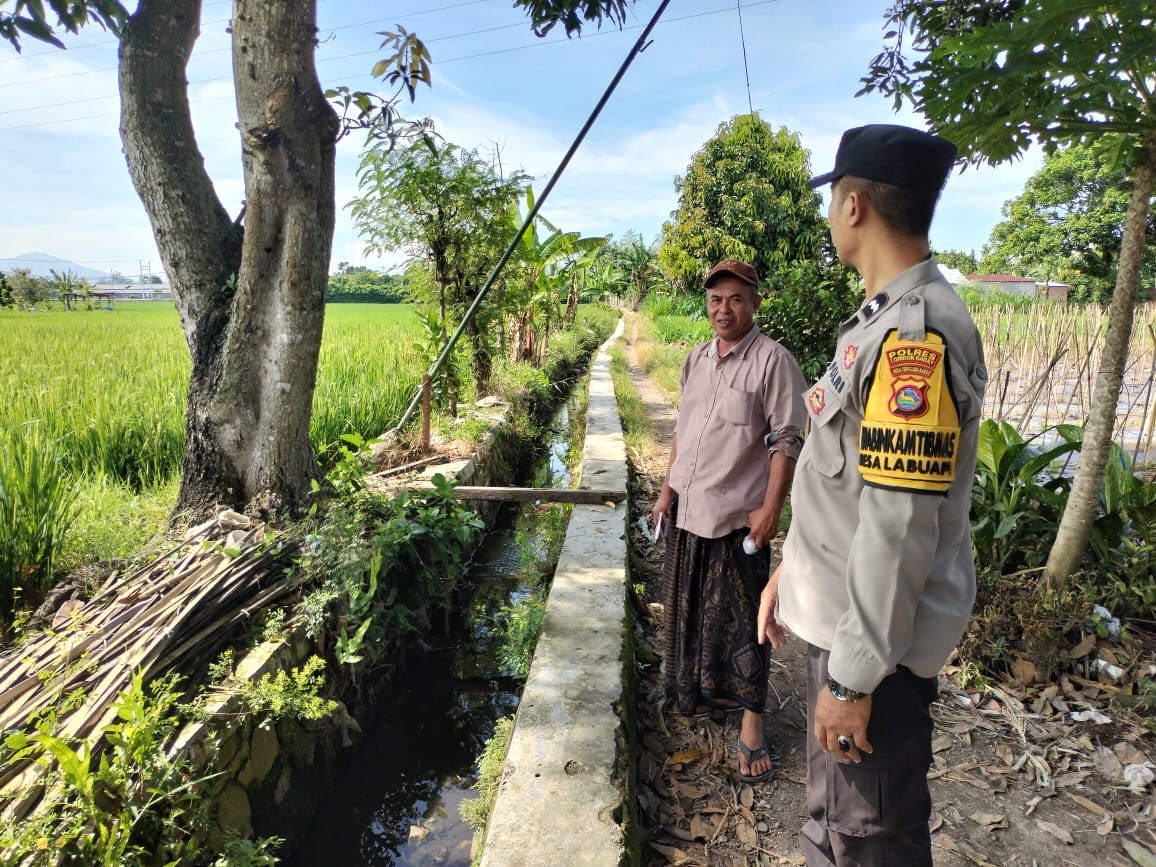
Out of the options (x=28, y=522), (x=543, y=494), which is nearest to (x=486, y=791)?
(x=28, y=522)

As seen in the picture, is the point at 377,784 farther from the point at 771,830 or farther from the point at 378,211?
Answer: the point at 378,211

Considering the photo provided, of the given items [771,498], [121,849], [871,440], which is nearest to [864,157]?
[871,440]

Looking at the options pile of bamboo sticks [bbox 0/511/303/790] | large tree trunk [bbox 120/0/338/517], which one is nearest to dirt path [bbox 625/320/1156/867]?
pile of bamboo sticks [bbox 0/511/303/790]

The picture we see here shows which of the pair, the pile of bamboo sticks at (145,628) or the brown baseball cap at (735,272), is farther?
the brown baseball cap at (735,272)

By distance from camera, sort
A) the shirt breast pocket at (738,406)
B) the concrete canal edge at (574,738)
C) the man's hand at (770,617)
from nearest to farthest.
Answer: the man's hand at (770,617) → the concrete canal edge at (574,738) → the shirt breast pocket at (738,406)

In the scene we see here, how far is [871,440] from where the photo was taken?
3.37 feet

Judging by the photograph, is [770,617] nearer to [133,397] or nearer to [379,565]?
[379,565]

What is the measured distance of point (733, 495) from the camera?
2.17m

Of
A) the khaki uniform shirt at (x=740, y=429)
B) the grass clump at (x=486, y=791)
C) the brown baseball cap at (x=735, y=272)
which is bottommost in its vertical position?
the grass clump at (x=486, y=791)

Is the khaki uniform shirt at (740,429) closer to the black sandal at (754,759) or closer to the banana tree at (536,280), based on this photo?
the black sandal at (754,759)

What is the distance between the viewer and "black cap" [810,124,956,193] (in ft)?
3.59

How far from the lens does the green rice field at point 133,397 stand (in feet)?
13.1

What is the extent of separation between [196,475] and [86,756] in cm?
187

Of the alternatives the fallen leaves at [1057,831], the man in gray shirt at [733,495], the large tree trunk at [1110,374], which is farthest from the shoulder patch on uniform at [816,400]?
the large tree trunk at [1110,374]
